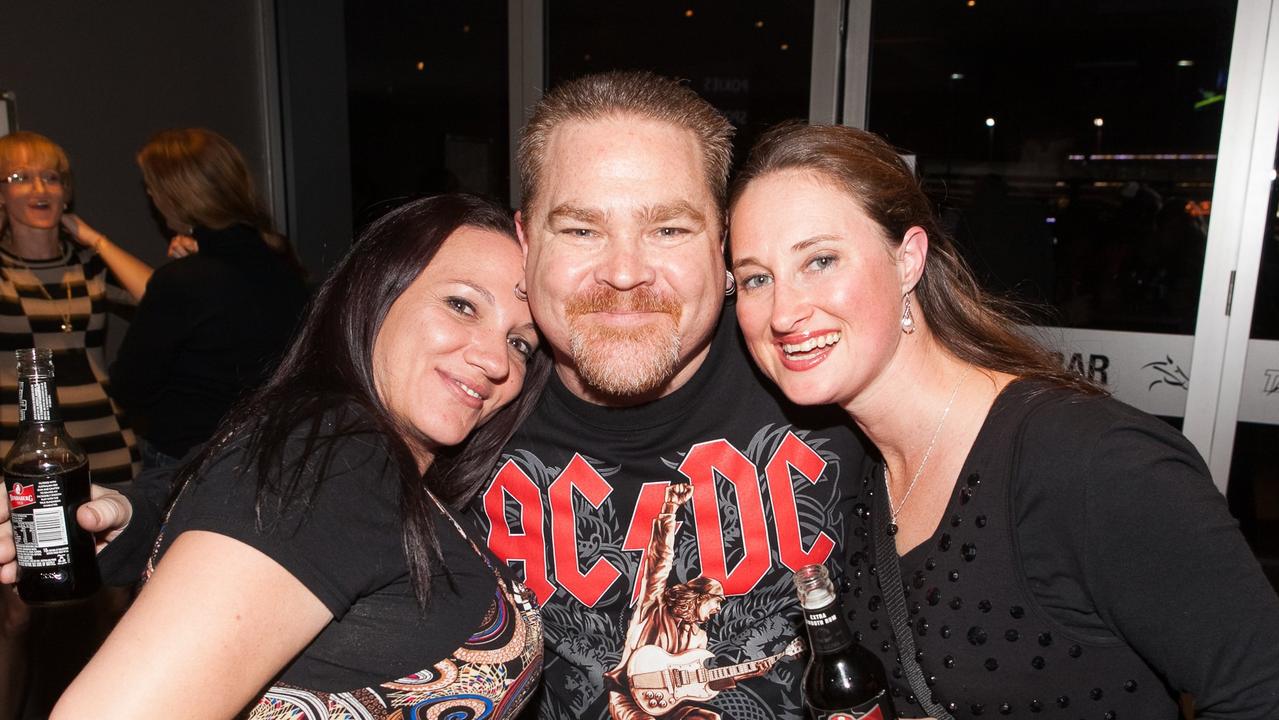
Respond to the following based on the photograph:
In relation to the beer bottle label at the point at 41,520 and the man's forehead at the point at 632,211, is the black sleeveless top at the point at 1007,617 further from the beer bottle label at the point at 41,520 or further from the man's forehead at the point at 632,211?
the beer bottle label at the point at 41,520

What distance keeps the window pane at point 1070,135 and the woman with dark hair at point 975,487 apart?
2407 mm

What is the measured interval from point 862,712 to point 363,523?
0.70m

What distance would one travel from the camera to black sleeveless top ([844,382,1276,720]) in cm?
118

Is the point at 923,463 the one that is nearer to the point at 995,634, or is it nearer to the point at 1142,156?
the point at 995,634

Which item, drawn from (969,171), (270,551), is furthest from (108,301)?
(969,171)

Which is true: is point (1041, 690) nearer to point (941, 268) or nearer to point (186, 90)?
point (941, 268)

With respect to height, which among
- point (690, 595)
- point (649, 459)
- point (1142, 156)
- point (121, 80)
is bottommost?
point (690, 595)

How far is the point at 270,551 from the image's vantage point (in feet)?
3.38

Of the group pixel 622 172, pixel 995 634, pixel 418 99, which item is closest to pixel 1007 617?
pixel 995 634

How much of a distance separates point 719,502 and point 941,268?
57 cm

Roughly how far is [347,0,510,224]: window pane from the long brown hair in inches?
87.6

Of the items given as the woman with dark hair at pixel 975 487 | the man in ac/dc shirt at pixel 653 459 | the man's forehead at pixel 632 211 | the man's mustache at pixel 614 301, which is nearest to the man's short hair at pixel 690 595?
the man in ac/dc shirt at pixel 653 459

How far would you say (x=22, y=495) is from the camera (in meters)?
1.46

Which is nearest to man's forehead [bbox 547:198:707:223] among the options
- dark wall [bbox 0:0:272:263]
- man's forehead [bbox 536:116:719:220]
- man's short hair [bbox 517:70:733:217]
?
man's forehead [bbox 536:116:719:220]
